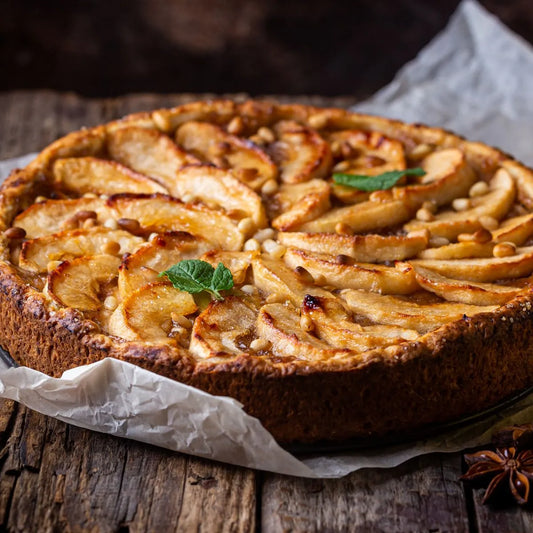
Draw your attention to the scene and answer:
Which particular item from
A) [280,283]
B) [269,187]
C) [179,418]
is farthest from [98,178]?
[179,418]

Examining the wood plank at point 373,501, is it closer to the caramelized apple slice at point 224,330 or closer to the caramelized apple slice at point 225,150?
the caramelized apple slice at point 224,330

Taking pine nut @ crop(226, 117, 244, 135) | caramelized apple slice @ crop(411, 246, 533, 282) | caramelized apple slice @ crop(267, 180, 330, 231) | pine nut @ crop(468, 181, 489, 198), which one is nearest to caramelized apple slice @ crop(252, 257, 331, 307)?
caramelized apple slice @ crop(267, 180, 330, 231)

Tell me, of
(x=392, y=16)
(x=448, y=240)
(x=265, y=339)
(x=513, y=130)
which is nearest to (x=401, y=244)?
(x=448, y=240)

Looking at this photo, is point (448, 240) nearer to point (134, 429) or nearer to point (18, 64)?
point (134, 429)

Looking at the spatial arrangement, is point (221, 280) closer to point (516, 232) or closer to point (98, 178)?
point (98, 178)

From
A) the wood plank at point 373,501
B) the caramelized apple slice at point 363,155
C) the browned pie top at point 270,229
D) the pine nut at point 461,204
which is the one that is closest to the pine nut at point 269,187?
the browned pie top at point 270,229

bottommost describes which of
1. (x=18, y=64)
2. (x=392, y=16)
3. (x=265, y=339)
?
(x=18, y=64)
